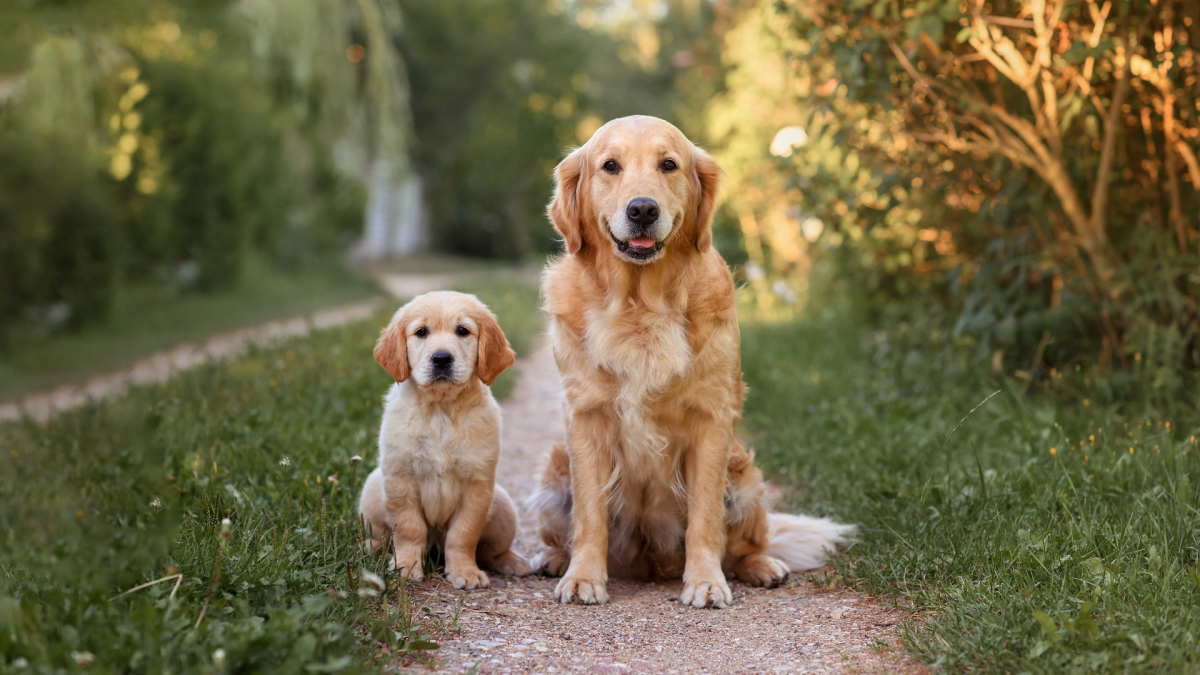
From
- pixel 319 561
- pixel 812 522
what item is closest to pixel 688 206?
pixel 812 522

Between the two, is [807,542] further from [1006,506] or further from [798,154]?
[798,154]

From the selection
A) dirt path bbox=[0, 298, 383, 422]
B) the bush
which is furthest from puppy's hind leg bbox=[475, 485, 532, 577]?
the bush

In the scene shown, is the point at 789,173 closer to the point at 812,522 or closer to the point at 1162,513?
the point at 812,522

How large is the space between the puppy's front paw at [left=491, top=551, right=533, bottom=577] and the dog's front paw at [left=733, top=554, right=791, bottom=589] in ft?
2.78

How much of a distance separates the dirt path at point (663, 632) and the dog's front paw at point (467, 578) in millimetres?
41

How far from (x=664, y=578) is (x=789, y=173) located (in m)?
4.25

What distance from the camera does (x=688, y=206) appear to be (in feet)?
11.5

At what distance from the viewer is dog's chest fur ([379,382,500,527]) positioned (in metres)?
3.42

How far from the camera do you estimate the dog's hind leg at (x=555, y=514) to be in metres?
3.78

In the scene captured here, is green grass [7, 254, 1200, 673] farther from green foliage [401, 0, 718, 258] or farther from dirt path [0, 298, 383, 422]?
green foliage [401, 0, 718, 258]

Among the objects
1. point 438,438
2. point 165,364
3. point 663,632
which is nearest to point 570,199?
point 438,438

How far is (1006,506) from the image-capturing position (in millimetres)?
3631

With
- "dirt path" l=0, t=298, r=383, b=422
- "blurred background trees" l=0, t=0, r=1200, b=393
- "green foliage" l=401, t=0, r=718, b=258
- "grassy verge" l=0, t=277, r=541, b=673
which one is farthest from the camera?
"green foliage" l=401, t=0, r=718, b=258

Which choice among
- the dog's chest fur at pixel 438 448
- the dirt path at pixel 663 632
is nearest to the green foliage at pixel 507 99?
the dog's chest fur at pixel 438 448
